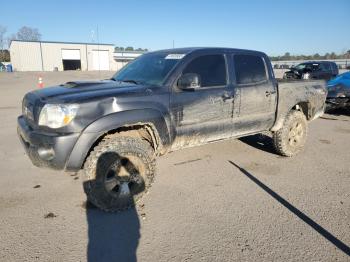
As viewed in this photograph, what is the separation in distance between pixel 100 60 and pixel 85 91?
Answer: 199 ft

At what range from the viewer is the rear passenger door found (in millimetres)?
4895

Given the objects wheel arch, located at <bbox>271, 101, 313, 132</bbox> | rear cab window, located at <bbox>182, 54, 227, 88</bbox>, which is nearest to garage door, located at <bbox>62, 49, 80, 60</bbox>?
wheel arch, located at <bbox>271, 101, 313, 132</bbox>

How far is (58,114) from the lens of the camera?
3.38 metres

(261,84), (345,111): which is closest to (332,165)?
(261,84)

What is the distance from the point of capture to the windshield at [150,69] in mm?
4277

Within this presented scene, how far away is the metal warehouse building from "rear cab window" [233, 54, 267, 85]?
56706mm

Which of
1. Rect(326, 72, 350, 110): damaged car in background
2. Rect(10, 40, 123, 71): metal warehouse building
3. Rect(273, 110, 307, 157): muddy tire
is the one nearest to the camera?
Rect(273, 110, 307, 157): muddy tire

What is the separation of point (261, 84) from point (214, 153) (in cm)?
162

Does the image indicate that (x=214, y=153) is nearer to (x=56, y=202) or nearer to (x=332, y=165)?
(x=332, y=165)

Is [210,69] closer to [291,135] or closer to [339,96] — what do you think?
[291,135]

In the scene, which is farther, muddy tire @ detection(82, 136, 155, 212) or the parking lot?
muddy tire @ detection(82, 136, 155, 212)

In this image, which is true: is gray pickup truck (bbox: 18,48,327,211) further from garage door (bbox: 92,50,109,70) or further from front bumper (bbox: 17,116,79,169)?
garage door (bbox: 92,50,109,70)

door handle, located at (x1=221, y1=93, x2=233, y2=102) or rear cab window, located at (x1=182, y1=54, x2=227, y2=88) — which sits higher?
rear cab window, located at (x1=182, y1=54, x2=227, y2=88)

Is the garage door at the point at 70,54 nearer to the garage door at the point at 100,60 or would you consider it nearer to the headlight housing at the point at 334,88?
the garage door at the point at 100,60
